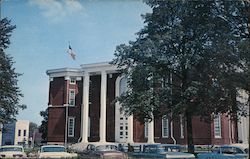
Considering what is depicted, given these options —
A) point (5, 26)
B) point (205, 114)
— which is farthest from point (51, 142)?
point (205, 114)

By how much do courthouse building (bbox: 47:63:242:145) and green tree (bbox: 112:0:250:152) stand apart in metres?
11.4

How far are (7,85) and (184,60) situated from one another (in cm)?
874

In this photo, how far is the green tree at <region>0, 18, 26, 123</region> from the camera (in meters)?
17.6

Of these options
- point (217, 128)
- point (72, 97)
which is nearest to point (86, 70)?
point (72, 97)

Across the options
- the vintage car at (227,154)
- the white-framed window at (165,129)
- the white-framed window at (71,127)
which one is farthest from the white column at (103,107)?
the vintage car at (227,154)

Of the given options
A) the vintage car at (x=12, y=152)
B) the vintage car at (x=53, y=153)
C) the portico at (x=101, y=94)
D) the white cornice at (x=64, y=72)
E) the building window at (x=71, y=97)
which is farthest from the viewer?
the building window at (x=71, y=97)

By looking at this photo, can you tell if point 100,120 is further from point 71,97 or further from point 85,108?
point 71,97

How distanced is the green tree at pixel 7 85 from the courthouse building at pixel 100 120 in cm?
1193

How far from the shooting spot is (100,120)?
105ft

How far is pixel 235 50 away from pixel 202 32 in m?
2.30

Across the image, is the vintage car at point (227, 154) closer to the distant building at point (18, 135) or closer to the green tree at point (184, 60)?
the green tree at point (184, 60)

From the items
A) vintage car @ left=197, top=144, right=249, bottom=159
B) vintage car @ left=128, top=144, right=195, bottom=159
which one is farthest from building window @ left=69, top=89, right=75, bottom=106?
vintage car @ left=197, top=144, right=249, bottom=159

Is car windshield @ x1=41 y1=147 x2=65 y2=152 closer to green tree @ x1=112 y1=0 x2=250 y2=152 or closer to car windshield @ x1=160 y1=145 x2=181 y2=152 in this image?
green tree @ x1=112 y1=0 x2=250 y2=152

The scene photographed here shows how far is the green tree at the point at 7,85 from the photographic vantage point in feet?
57.6
